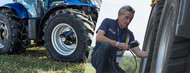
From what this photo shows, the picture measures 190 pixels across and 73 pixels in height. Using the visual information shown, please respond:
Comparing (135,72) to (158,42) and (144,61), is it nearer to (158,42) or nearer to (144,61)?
(144,61)

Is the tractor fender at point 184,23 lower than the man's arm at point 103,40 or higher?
higher

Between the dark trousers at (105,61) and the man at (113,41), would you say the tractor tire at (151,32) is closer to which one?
the man at (113,41)

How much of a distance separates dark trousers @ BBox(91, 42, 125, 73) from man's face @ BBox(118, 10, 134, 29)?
0.19 m

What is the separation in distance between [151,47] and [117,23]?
370 mm

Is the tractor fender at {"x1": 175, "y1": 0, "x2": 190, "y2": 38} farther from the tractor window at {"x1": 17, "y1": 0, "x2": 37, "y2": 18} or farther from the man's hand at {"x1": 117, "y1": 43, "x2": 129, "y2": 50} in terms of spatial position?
the tractor window at {"x1": 17, "y1": 0, "x2": 37, "y2": 18}

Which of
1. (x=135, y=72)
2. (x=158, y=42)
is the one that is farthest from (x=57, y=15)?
(x=158, y=42)

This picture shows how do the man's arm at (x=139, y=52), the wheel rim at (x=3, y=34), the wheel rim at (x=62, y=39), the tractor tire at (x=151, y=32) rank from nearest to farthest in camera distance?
1. the tractor tire at (x=151, y=32)
2. the man's arm at (x=139, y=52)
3. the wheel rim at (x=62, y=39)
4. the wheel rim at (x=3, y=34)

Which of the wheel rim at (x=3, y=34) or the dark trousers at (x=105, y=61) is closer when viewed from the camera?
the dark trousers at (x=105, y=61)

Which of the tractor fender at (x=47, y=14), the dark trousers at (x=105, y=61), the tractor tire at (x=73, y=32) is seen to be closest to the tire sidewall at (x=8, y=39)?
the tractor fender at (x=47, y=14)

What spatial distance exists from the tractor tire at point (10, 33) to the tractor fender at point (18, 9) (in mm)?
113

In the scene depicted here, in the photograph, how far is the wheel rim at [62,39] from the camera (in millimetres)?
4184

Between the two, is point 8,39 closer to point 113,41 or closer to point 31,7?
point 31,7

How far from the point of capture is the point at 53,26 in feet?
14.0

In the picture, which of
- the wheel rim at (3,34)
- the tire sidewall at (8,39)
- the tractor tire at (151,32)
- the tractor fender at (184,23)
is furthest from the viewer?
the wheel rim at (3,34)
